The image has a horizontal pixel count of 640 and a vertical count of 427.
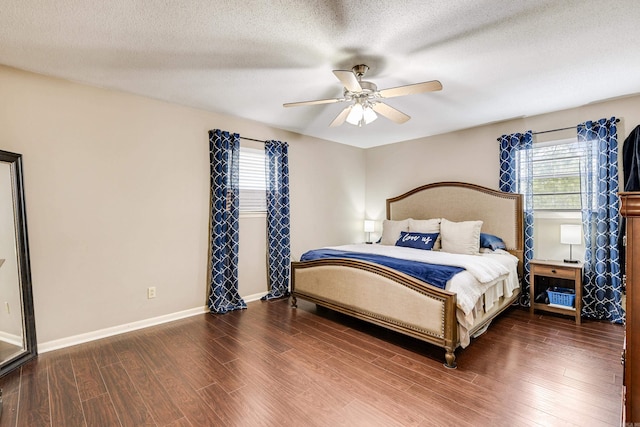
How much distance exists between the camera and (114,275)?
10.00 ft

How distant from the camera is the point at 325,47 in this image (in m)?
2.25

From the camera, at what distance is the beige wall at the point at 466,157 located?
11.3ft

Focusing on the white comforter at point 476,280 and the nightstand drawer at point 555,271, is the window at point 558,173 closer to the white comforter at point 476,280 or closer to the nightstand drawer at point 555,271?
the nightstand drawer at point 555,271

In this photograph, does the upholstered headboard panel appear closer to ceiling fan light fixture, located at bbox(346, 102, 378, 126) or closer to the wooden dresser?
ceiling fan light fixture, located at bbox(346, 102, 378, 126)

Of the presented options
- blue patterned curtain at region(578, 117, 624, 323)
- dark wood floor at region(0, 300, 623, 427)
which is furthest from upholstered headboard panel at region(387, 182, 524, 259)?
dark wood floor at region(0, 300, 623, 427)

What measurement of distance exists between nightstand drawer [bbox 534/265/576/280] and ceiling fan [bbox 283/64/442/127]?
92.5 inches

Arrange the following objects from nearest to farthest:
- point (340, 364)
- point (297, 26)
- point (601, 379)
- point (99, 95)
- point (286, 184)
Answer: point (297, 26) → point (601, 379) → point (340, 364) → point (99, 95) → point (286, 184)

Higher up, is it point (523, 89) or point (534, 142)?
point (523, 89)

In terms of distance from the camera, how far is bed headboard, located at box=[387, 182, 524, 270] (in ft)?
12.7

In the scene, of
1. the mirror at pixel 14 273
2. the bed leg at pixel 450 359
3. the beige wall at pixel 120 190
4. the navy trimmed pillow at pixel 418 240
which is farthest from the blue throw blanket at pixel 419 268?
the mirror at pixel 14 273

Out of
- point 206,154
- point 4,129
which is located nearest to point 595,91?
point 206,154

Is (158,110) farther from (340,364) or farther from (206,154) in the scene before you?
(340,364)

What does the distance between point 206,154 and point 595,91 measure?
165 inches

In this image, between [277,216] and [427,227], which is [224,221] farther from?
[427,227]
